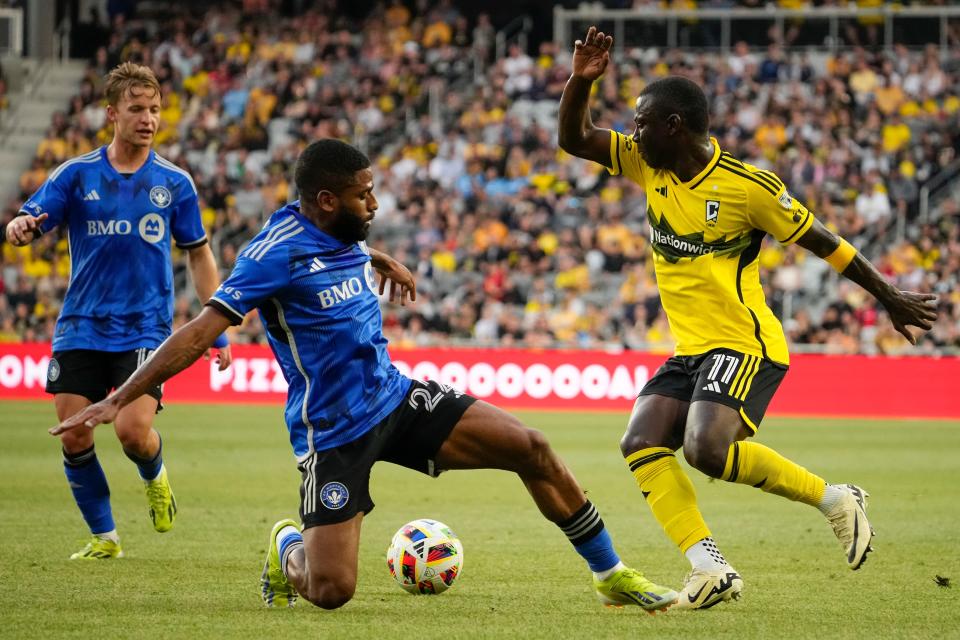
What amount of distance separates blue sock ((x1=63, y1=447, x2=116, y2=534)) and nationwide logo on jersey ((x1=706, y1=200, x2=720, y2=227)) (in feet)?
12.7

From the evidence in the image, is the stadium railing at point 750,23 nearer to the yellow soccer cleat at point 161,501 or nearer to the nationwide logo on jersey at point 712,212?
the yellow soccer cleat at point 161,501

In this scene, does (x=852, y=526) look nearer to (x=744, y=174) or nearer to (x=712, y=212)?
(x=712, y=212)

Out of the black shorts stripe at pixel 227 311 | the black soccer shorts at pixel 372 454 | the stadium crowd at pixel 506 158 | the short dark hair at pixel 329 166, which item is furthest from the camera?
the stadium crowd at pixel 506 158

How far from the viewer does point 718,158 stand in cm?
693

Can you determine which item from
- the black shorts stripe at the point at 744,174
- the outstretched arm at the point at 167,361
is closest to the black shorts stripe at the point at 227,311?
the outstretched arm at the point at 167,361

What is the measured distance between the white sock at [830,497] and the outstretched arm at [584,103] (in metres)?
1.99

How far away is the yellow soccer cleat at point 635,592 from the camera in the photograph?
21.0ft

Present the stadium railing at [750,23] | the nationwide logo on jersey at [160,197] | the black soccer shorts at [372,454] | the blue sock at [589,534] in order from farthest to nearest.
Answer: the stadium railing at [750,23] → the nationwide logo on jersey at [160,197] → the blue sock at [589,534] → the black soccer shorts at [372,454]

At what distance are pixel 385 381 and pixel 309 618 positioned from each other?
112 centimetres

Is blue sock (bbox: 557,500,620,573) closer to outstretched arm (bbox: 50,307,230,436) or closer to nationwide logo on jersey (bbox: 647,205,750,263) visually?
nationwide logo on jersey (bbox: 647,205,750,263)

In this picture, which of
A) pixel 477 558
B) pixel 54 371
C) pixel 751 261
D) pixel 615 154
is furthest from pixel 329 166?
pixel 477 558

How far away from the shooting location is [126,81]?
8.12 metres

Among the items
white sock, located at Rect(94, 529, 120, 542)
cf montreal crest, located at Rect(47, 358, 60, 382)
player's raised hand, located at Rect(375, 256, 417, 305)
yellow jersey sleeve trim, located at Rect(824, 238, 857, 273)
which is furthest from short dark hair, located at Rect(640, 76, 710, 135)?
white sock, located at Rect(94, 529, 120, 542)

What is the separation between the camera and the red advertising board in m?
21.4
